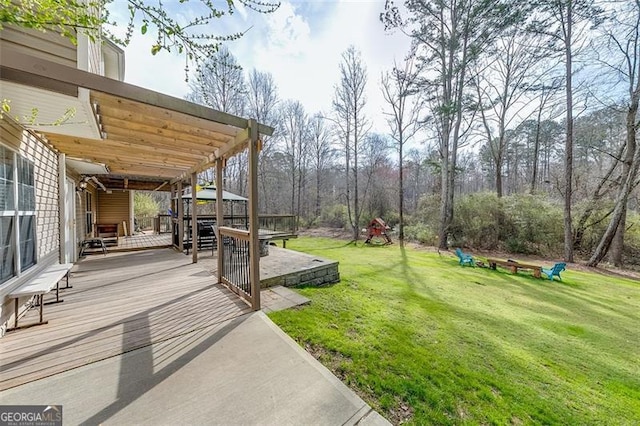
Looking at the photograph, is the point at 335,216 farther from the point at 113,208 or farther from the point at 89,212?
the point at 89,212

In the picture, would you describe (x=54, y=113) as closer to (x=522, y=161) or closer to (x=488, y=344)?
(x=488, y=344)

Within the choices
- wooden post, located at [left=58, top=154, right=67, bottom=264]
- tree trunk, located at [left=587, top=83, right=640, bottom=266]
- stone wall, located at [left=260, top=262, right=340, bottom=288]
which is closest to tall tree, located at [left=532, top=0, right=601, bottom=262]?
tree trunk, located at [left=587, top=83, right=640, bottom=266]

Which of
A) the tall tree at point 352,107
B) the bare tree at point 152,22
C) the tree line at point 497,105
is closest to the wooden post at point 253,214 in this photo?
the bare tree at point 152,22

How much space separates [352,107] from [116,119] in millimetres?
12987

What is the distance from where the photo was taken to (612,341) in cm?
355

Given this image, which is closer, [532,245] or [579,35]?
[579,35]

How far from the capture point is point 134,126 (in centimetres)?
327

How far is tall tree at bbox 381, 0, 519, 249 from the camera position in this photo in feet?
34.5

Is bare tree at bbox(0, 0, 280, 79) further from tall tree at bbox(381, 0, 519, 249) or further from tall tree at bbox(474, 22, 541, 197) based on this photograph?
tall tree at bbox(474, 22, 541, 197)

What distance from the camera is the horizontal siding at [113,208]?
398 inches

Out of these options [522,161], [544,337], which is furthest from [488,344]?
[522,161]

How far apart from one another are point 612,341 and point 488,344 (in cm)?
224

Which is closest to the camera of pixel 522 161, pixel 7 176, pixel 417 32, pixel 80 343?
pixel 80 343

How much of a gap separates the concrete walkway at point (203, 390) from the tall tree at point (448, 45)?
1102 centimetres
